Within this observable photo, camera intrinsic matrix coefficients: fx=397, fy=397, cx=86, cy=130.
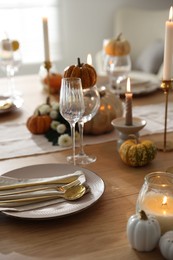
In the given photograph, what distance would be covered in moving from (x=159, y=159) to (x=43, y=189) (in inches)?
15.6

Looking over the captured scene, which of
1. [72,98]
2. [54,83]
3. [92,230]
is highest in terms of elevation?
[72,98]

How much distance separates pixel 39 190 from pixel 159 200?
0.28 m

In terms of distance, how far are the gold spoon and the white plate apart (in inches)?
0.5

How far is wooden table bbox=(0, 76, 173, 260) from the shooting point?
0.74 m

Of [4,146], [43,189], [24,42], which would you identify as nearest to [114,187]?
[43,189]

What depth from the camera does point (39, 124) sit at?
1.37 m

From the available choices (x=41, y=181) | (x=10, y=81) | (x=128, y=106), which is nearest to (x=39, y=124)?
(x=128, y=106)

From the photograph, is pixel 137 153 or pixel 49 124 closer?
pixel 137 153

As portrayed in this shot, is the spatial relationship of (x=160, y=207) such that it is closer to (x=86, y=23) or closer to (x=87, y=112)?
(x=87, y=112)

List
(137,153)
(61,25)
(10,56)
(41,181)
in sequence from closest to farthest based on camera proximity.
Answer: (41,181)
(137,153)
(10,56)
(61,25)

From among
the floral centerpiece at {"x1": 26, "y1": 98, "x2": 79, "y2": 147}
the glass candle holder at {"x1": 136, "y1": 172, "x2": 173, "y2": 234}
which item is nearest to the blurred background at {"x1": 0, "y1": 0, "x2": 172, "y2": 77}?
the floral centerpiece at {"x1": 26, "y1": 98, "x2": 79, "y2": 147}

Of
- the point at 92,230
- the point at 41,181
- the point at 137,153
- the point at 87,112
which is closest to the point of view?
the point at 92,230

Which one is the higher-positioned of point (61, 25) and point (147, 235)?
point (61, 25)

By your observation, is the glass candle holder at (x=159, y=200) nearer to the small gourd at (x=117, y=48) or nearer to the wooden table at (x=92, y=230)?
the wooden table at (x=92, y=230)
